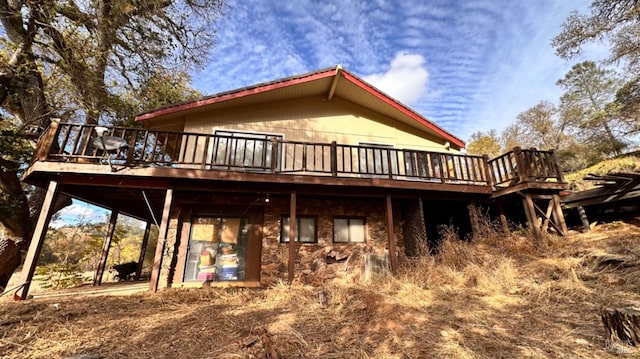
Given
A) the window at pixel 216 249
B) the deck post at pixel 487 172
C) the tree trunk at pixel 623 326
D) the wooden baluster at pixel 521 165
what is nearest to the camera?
the tree trunk at pixel 623 326

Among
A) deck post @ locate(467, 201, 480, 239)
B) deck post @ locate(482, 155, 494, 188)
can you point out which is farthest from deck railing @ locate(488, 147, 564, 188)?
deck post @ locate(467, 201, 480, 239)

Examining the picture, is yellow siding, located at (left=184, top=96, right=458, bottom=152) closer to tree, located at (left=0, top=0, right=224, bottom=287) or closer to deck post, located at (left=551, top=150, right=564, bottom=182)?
deck post, located at (left=551, top=150, right=564, bottom=182)

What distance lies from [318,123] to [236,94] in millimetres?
2791

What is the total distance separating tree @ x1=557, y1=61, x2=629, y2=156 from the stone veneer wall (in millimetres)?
20097

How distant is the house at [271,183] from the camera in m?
6.32

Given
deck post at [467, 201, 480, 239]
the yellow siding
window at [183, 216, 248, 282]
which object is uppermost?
the yellow siding

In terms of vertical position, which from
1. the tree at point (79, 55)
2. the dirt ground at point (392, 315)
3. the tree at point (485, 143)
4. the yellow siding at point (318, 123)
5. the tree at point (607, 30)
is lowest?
the dirt ground at point (392, 315)

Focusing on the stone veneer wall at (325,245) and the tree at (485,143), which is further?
the tree at (485,143)

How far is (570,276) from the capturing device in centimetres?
461

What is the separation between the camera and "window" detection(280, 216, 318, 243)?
790 cm

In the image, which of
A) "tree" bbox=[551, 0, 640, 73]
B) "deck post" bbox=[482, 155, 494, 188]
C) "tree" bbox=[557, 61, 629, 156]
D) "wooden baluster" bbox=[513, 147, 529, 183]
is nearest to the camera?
"wooden baluster" bbox=[513, 147, 529, 183]

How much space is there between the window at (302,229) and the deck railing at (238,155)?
4.68 feet

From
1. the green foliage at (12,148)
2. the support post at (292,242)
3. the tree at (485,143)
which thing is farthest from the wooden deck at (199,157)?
the tree at (485,143)

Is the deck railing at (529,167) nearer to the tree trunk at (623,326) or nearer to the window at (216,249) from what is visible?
the tree trunk at (623,326)
